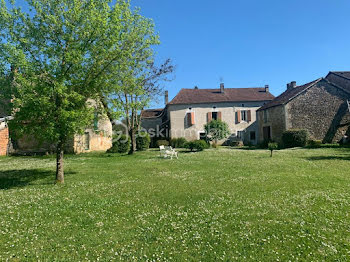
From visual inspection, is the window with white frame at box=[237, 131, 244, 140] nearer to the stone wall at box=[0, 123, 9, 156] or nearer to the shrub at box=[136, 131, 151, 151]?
the shrub at box=[136, 131, 151, 151]

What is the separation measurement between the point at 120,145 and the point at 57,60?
15188 millimetres

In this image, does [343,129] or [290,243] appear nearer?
[290,243]

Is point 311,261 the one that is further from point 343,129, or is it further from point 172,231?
point 343,129

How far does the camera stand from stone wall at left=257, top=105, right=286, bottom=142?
94.5 ft

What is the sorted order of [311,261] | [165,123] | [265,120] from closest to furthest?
[311,261], [265,120], [165,123]

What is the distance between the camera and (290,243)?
13.9 ft

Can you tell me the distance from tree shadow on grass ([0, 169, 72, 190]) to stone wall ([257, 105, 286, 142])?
25554 mm

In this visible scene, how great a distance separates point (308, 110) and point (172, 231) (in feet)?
94.2

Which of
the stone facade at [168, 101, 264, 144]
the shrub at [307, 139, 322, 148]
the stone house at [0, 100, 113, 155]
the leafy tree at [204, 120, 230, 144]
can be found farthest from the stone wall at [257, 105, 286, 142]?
the stone house at [0, 100, 113, 155]

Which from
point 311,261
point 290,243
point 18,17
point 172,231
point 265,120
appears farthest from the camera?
point 265,120

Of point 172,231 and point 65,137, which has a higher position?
point 65,137

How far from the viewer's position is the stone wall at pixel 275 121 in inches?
1134

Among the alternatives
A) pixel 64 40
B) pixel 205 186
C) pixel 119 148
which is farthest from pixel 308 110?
pixel 64 40

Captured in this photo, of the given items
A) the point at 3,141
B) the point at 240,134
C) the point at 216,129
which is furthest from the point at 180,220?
the point at 240,134
